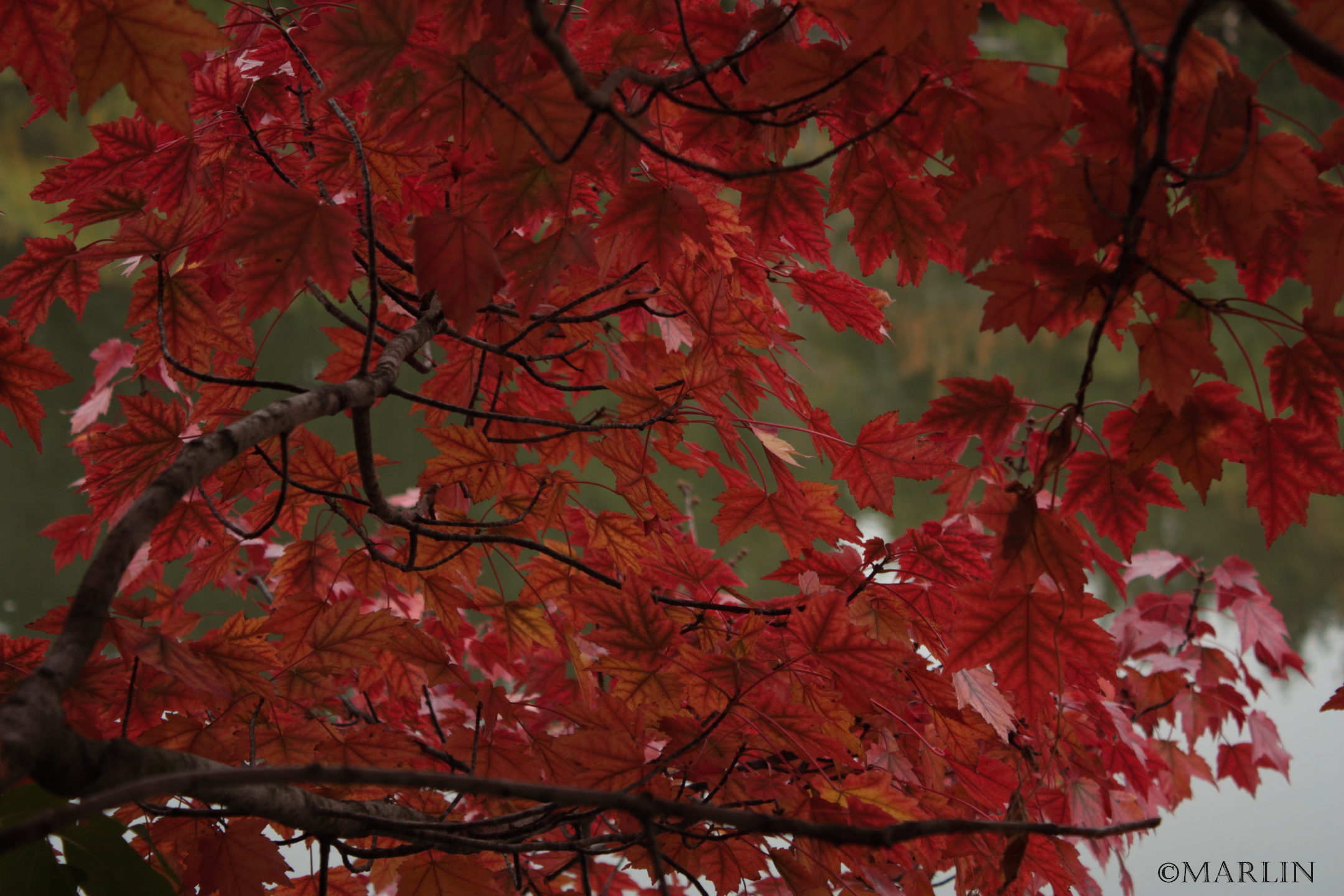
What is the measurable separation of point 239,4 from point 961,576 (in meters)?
0.78

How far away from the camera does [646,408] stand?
2.18 feet

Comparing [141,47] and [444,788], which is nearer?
[444,788]

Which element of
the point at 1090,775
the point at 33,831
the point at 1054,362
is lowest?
the point at 33,831

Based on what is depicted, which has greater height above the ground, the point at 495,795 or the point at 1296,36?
the point at 1296,36

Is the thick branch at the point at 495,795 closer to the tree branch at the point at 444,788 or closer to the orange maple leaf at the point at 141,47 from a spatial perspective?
the tree branch at the point at 444,788

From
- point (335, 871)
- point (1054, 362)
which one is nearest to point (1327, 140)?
point (335, 871)

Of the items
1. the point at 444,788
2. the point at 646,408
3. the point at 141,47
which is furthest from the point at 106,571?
the point at 646,408

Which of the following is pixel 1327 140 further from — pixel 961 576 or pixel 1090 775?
pixel 1090 775

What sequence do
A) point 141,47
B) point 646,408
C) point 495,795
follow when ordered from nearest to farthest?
point 495,795 < point 141,47 < point 646,408

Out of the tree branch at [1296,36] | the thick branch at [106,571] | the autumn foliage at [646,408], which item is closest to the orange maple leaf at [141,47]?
the autumn foliage at [646,408]

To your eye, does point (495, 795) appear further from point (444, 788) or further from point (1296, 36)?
point (1296, 36)

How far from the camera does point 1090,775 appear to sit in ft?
2.98

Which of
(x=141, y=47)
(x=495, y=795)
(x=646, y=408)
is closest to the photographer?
(x=495, y=795)

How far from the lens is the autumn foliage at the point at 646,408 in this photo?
1.36 feet
